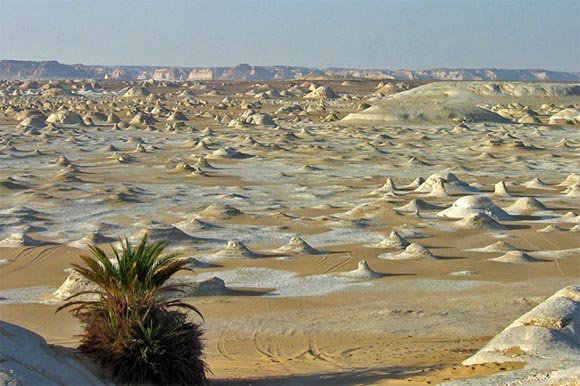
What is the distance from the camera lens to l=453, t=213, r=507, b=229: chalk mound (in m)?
17.9

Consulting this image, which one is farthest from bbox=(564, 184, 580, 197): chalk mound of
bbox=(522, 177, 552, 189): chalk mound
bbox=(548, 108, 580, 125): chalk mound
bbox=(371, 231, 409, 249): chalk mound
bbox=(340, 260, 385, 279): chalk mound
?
bbox=(548, 108, 580, 125): chalk mound

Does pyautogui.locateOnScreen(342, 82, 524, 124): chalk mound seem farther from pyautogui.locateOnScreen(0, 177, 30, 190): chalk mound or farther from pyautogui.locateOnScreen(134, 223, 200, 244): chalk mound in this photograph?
pyautogui.locateOnScreen(134, 223, 200, 244): chalk mound

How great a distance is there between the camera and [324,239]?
16906mm

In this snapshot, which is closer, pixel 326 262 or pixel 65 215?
pixel 326 262

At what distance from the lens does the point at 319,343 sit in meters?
10.3

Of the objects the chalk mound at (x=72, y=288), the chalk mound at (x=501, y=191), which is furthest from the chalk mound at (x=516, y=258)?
the chalk mound at (x=501, y=191)

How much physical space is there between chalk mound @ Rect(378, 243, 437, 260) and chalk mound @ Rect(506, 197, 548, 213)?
5.44m

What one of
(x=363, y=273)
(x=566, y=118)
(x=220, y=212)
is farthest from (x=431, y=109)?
(x=363, y=273)

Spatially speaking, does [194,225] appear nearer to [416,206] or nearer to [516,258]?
[416,206]

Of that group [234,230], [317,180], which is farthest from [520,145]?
[234,230]

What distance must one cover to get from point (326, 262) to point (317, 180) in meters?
11.1

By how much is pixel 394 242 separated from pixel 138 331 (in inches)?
360

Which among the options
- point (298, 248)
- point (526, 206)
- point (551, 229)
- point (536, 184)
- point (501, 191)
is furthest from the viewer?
point (536, 184)

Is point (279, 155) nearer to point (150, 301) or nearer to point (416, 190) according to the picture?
point (416, 190)
